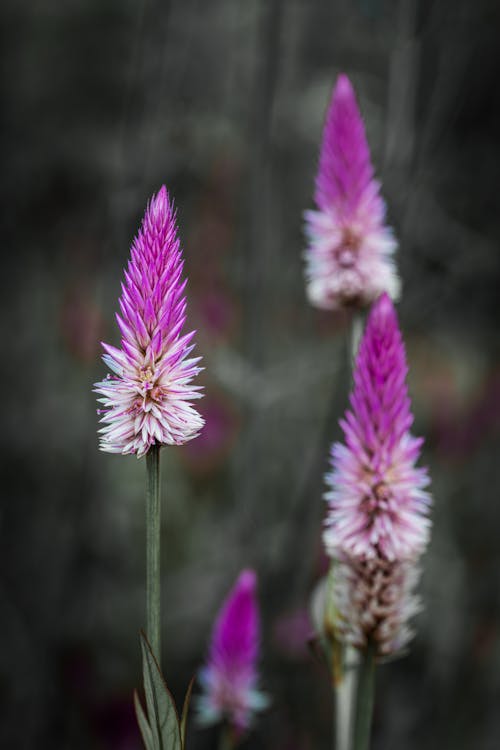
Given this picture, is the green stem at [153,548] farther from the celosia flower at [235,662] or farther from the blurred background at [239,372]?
the blurred background at [239,372]

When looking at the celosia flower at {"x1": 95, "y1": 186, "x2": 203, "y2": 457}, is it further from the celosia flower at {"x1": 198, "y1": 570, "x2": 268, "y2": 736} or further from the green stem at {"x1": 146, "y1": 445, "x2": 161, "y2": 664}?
the celosia flower at {"x1": 198, "y1": 570, "x2": 268, "y2": 736}

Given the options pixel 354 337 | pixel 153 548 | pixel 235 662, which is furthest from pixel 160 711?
pixel 354 337

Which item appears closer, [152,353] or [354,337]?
[152,353]

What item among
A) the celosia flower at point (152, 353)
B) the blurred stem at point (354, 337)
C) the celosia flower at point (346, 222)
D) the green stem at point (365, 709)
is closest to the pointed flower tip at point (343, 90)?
the celosia flower at point (346, 222)

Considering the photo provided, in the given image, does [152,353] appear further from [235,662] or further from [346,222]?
[235,662]

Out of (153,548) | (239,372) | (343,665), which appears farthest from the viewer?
(239,372)

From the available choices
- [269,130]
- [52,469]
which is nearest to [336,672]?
A: [269,130]
